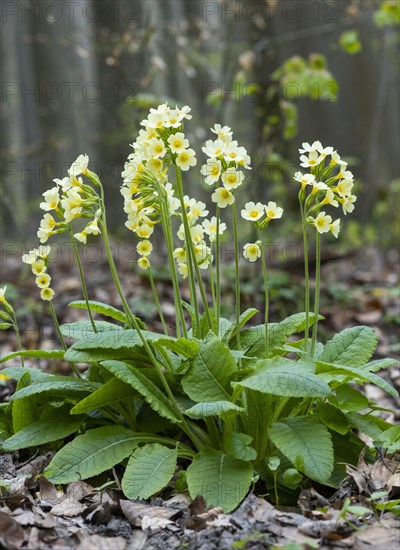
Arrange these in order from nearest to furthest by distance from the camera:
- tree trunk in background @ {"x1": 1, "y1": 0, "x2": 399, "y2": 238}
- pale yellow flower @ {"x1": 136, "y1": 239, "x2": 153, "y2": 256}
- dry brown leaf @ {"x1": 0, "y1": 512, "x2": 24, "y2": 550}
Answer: dry brown leaf @ {"x1": 0, "y1": 512, "x2": 24, "y2": 550} < pale yellow flower @ {"x1": 136, "y1": 239, "x2": 153, "y2": 256} < tree trunk in background @ {"x1": 1, "y1": 0, "x2": 399, "y2": 238}

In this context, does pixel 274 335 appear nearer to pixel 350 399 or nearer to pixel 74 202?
pixel 350 399

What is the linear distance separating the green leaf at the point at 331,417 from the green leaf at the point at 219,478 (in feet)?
1.08

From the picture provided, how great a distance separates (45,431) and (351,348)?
1221 millimetres

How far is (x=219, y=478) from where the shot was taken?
2.14 meters

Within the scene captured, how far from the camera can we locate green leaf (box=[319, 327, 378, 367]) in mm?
2461

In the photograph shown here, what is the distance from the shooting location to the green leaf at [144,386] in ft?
7.14

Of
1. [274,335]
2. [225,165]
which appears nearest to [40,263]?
[225,165]

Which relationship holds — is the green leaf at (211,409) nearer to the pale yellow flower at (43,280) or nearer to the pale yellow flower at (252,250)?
the pale yellow flower at (252,250)

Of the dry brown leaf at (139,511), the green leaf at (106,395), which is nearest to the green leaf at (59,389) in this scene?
the green leaf at (106,395)

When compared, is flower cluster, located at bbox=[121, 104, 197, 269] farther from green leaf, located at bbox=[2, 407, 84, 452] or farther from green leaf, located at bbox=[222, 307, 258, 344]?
green leaf, located at bbox=[2, 407, 84, 452]

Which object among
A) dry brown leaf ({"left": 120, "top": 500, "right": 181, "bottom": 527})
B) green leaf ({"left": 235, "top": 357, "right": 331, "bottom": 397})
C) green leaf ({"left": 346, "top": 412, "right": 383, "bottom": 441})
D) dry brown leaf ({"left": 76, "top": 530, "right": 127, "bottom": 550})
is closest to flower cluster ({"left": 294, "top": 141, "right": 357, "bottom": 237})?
green leaf ({"left": 235, "top": 357, "right": 331, "bottom": 397})

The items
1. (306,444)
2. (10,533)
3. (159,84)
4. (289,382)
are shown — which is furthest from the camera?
(159,84)

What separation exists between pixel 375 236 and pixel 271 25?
3325mm

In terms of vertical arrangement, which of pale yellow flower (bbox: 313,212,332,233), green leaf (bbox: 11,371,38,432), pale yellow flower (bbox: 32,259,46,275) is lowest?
green leaf (bbox: 11,371,38,432)
